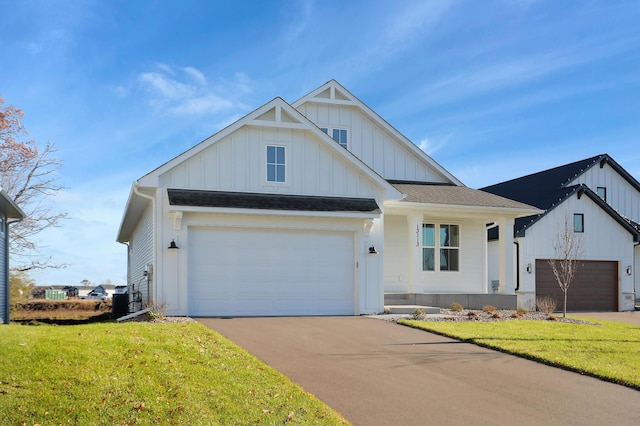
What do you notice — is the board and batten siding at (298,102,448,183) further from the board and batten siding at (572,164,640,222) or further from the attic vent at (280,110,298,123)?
the board and batten siding at (572,164,640,222)

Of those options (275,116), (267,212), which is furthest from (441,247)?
(275,116)

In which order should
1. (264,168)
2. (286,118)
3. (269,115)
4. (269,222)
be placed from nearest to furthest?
1. (269,222)
2. (264,168)
3. (269,115)
4. (286,118)

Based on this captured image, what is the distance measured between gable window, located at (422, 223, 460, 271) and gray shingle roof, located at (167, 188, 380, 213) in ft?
→ 15.1

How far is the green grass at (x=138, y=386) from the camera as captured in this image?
655cm

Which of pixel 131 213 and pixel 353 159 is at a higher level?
pixel 353 159

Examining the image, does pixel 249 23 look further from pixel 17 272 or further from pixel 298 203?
pixel 17 272

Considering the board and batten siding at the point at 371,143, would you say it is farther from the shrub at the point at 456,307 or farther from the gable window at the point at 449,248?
the shrub at the point at 456,307

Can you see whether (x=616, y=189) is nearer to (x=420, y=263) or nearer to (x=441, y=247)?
(x=441, y=247)

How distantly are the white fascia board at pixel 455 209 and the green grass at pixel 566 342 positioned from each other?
15.8 ft

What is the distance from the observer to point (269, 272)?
1627 cm

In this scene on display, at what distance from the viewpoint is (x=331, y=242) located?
666 inches

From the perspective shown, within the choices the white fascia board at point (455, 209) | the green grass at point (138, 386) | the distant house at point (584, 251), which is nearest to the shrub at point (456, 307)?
the white fascia board at point (455, 209)

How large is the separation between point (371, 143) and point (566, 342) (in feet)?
36.0

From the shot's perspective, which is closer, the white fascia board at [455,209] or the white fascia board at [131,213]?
the white fascia board at [131,213]
